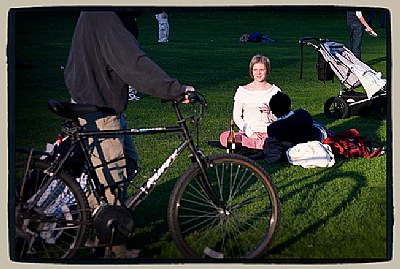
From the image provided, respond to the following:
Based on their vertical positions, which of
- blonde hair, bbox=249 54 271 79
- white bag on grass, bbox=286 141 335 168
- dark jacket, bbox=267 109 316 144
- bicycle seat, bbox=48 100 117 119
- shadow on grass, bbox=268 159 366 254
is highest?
blonde hair, bbox=249 54 271 79

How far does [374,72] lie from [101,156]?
6.02 feet

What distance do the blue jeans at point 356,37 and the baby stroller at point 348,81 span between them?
0.20ft

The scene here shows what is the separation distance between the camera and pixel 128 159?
6977 mm

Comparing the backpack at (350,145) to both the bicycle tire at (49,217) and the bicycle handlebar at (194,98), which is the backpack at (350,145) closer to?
the bicycle handlebar at (194,98)

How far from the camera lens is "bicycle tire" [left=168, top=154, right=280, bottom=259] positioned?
6738 mm

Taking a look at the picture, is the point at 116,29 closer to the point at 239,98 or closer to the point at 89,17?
A: the point at 89,17

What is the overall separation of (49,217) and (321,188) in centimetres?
209

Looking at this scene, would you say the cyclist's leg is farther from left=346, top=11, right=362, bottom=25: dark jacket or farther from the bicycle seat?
left=346, top=11, right=362, bottom=25: dark jacket

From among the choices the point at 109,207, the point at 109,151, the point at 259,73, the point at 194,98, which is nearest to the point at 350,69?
the point at 259,73

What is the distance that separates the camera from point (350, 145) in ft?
29.4

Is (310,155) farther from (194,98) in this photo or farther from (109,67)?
(109,67)

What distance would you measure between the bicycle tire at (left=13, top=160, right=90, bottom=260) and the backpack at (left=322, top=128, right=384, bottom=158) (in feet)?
8.71

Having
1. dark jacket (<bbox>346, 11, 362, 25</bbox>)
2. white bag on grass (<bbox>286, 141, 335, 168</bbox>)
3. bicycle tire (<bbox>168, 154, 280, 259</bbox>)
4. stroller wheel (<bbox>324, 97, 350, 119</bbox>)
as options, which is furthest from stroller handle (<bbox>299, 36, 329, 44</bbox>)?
white bag on grass (<bbox>286, 141, 335, 168</bbox>)

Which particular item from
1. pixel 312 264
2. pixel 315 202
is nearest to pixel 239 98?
Answer: pixel 315 202
